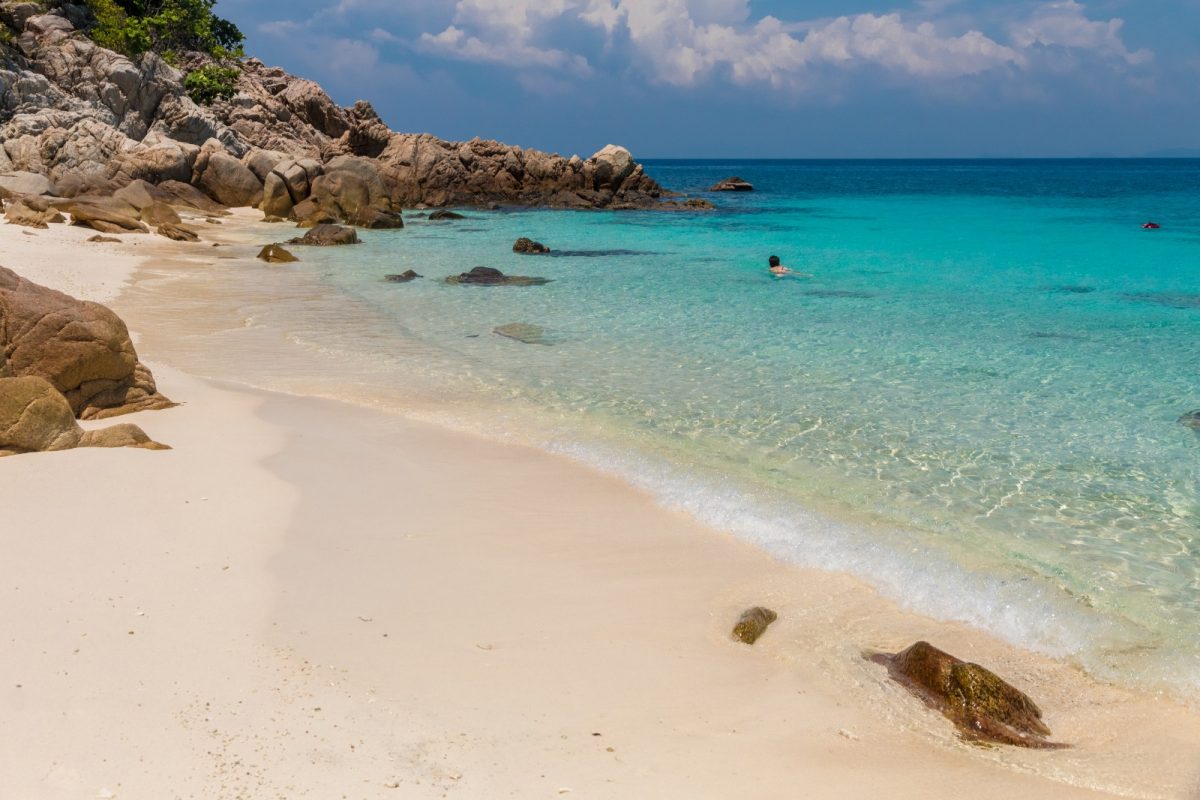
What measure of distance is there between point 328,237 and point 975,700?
25.4 m

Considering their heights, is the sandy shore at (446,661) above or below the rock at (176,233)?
below

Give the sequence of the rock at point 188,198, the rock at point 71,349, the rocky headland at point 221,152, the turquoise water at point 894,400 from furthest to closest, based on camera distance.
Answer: the rock at point 188,198 < the rocky headland at point 221,152 < the rock at point 71,349 < the turquoise water at point 894,400

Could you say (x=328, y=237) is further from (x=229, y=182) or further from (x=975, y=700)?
(x=975, y=700)

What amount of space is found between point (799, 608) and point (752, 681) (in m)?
1.10

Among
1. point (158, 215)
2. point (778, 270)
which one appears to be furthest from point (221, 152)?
point (778, 270)

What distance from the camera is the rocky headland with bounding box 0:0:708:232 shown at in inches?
1329

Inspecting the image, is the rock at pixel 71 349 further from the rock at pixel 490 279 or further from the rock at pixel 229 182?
the rock at pixel 229 182

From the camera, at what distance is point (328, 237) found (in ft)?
88.9

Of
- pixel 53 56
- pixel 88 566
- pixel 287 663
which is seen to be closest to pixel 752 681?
pixel 287 663

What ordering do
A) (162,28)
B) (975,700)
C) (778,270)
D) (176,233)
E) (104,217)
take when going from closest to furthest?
(975,700)
(778,270)
(104,217)
(176,233)
(162,28)

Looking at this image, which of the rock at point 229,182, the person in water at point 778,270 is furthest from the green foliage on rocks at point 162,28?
the person in water at point 778,270

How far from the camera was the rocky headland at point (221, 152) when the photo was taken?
33.8 meters

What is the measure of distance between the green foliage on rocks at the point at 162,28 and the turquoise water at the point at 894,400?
27.9m

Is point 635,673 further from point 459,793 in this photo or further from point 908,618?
point 908,618
